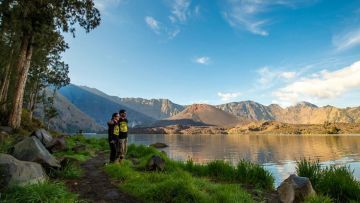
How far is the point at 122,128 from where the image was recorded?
21.3 meters

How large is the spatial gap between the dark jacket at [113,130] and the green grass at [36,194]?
1098cm

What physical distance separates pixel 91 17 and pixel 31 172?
28211 millimetres

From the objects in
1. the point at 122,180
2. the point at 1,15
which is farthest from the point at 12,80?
the point at 122,180

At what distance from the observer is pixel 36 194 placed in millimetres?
9172

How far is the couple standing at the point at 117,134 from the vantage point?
21.0m

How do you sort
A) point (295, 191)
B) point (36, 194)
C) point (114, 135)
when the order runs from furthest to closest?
1. point (114, 135)
2. point (295, 191)
3. point (36, 194)

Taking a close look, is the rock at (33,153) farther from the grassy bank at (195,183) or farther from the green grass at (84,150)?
the green grass at (84,150)

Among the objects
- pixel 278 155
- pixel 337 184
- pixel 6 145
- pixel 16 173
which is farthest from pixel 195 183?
pixel 278 155

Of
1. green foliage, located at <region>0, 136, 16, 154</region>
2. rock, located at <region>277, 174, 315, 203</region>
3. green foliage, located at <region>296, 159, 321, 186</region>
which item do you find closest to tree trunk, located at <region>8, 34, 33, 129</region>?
green foliage, located at <region>0, 136, 16, 154</region>

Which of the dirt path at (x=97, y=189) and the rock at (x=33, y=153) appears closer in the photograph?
the dirt path at (x=97, y=189)

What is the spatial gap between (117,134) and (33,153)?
7.49m

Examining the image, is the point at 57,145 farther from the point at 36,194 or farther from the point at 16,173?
the point at 36,194

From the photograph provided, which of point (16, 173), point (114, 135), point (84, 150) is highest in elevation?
point (114, 135)

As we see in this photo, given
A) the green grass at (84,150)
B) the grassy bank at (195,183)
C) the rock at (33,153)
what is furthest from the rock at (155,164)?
the green grass at (84,150)
